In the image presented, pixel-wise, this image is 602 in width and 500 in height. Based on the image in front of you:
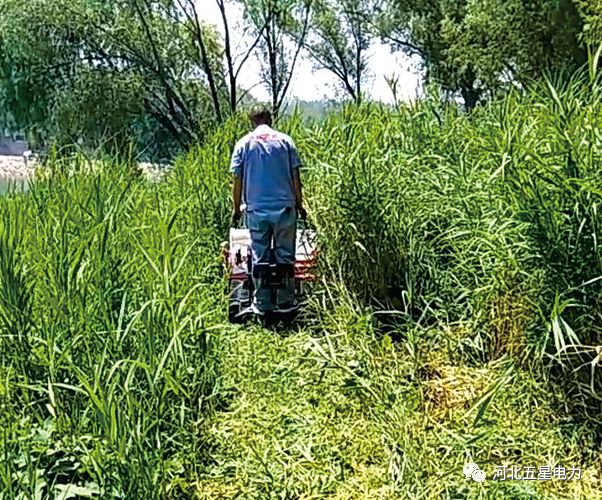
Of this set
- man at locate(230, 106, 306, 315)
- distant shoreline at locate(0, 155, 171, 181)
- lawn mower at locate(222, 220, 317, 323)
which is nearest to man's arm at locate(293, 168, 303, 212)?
man at locate(230, 106, 306, 315)

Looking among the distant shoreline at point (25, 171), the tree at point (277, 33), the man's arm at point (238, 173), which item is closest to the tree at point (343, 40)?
the tree at point (277, 33)

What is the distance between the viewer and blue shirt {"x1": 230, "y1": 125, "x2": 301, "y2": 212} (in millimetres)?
3990

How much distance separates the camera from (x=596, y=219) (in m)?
2.35

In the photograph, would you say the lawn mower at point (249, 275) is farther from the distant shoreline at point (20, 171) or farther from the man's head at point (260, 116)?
the distant shoreline at point (20, 171)

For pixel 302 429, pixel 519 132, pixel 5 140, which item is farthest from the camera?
pixel 5 140

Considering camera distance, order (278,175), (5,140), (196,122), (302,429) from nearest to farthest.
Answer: (302,429) < (278,175) < (196,122) < (5,140)

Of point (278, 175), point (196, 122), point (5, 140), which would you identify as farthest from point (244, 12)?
point (278, 175)

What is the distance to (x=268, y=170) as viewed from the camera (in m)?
3.98

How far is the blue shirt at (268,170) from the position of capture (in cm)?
399

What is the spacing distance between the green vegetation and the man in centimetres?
35

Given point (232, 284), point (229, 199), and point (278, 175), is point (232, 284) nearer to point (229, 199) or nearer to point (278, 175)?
point (278, 175)

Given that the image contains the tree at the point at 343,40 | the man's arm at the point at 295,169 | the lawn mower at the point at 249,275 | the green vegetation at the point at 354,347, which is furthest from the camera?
the tree at the point at 343,40

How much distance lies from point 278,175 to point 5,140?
19628 mm

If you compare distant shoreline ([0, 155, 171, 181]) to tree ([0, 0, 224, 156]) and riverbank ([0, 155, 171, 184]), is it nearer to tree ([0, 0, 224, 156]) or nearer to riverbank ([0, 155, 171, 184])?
riverbank ([0, 155, 171, 184])
